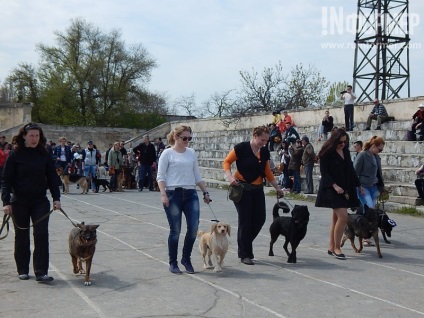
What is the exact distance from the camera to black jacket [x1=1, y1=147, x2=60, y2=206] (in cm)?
699

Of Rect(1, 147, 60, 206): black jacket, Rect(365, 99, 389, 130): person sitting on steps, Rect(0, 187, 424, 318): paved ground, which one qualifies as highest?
Rect(365, 99, 389, 130): person sitting on steps

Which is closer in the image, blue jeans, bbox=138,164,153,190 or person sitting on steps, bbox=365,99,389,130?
person sitting on steps, bbox=365,99,389,130

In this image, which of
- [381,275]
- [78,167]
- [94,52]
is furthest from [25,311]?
[94,52]

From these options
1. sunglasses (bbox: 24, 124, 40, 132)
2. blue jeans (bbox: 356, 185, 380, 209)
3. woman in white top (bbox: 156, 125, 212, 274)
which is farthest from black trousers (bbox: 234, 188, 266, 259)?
sunglasses (bbox: 24, 124, 40, 132)

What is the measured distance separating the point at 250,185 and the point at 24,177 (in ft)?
9.87

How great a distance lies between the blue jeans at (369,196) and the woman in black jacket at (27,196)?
5366mm

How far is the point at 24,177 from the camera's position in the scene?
23.0ft

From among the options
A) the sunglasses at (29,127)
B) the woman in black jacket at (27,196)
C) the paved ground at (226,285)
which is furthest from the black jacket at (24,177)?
the paved ground at (226,285)

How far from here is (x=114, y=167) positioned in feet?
67.9

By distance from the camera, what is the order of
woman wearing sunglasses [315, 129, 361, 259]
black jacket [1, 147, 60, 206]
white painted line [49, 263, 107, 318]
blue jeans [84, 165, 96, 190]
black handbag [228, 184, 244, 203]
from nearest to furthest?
1. white painted line [49, 263, 107, 318]
2. black jacket [1, 147, 60, 206]
3. black handbag [228, 184, 244, 203]
4. woman wearing sunglasses [315, 129, 361, 259]
5. blue jeans [84, 165, 96, 190]

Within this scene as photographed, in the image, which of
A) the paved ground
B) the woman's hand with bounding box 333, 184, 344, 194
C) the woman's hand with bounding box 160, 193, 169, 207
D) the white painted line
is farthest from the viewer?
the woman's hand with bounding box 333, 184, 344, 194

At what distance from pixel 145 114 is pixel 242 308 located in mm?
50050

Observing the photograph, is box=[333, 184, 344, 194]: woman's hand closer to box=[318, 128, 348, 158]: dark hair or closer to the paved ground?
box=[318, 128, 348, 158]: dark hair

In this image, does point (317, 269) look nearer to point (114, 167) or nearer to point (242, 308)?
point (242, 308)
